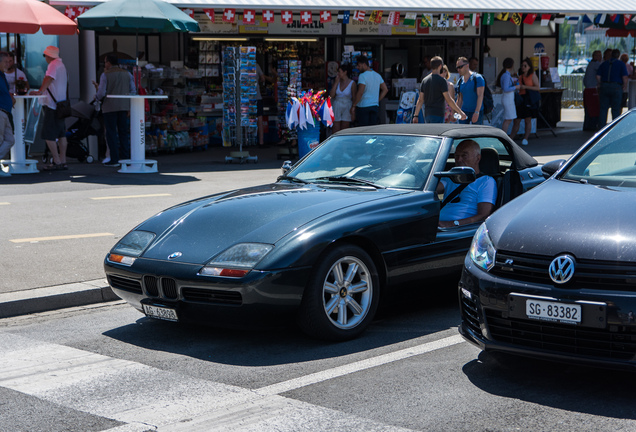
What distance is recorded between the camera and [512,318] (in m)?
4.86

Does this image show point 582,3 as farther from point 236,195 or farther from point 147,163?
point 236,195

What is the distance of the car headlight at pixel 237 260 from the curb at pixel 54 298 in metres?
2.06

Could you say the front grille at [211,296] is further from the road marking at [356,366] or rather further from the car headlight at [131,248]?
the road marking at [356,366]

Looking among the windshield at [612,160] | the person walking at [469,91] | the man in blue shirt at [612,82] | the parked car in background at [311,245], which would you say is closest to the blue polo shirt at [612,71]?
the man in blue shirt at [612,82]

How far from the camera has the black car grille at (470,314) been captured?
5.10 meters

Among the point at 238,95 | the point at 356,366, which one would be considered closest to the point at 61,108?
the point at 238,95

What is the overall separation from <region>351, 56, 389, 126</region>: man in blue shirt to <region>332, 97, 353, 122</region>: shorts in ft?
0.33

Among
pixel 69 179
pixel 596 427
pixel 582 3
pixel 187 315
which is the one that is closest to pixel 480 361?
pixel 596 427

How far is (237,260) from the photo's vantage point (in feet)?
18.5

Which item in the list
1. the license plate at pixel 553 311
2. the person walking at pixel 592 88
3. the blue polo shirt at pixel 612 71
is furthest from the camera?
the person walking at pixel 592 88

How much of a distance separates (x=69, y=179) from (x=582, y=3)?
13.8 metres

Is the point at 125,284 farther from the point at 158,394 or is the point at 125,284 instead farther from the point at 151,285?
the point at 158,394

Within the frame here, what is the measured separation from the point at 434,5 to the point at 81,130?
8.06m

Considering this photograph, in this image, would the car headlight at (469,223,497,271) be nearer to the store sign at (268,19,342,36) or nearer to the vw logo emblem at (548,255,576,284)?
the vw logo emblem at (548,255,576,284)
